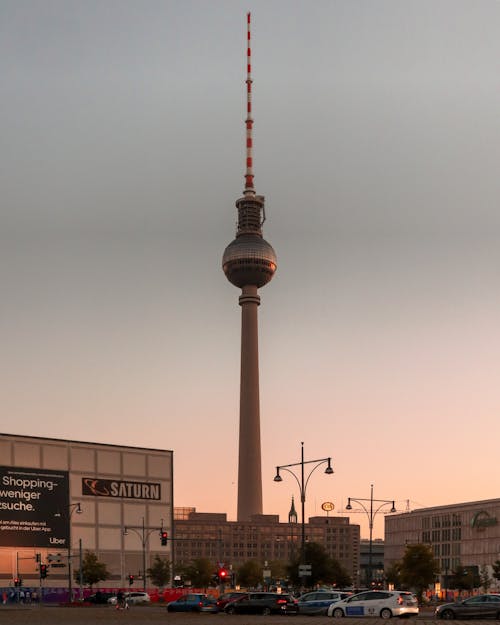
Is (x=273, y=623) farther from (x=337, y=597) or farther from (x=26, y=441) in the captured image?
(x=26, y=441)

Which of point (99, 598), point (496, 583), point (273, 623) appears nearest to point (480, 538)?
point (496, 583)

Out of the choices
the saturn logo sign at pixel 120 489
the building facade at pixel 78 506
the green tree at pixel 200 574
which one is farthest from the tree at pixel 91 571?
the green tree at pixel 200 574

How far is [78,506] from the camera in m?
134

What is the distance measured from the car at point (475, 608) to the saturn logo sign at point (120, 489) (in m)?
93.9

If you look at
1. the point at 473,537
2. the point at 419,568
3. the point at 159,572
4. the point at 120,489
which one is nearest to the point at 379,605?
the point at 419,568

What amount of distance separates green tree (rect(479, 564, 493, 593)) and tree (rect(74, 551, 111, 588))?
204 feet

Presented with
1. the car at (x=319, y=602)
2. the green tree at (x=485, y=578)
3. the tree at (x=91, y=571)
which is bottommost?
the green tree at (x=485, y=578)

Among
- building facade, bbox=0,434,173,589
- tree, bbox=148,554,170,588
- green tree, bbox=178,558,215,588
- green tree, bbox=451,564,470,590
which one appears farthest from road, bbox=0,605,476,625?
green tree, bbox=178,558,215,588

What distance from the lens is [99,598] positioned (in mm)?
102500

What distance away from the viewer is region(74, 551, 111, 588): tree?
13475 cm

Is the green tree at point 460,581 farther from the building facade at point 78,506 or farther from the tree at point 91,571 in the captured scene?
the tree at point 91,571

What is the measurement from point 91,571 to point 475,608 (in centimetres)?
8687

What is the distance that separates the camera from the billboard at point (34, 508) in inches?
5295

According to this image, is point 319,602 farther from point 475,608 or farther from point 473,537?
point 473,537
